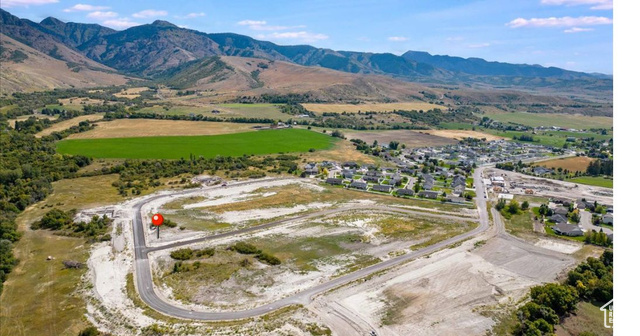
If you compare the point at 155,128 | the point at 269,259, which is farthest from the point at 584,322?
the point at 155,128

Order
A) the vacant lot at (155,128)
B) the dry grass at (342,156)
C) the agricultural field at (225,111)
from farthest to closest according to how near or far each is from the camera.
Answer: the agricultural field at (225,111), the vacant lot at (155,128), the dry grass at (342,156)

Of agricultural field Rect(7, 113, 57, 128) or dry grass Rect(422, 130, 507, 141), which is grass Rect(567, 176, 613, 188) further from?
agricultural field Rect(7, 113, 57, 128)

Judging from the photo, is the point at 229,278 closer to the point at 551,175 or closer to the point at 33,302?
the point at 33,302

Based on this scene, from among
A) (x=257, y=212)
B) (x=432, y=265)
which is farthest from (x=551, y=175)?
(x=257, y=212)

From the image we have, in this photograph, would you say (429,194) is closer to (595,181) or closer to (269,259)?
(269,259)

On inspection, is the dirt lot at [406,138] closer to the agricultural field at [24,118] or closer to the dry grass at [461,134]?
the dry grass at [461,134]

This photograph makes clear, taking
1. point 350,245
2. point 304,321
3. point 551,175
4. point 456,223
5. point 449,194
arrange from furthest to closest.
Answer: point 551,175, point 449,194, point 456,223, point 350,245, point 304,321

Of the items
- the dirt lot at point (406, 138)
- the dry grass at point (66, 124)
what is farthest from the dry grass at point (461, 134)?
the dry grass at point (66, 124)
